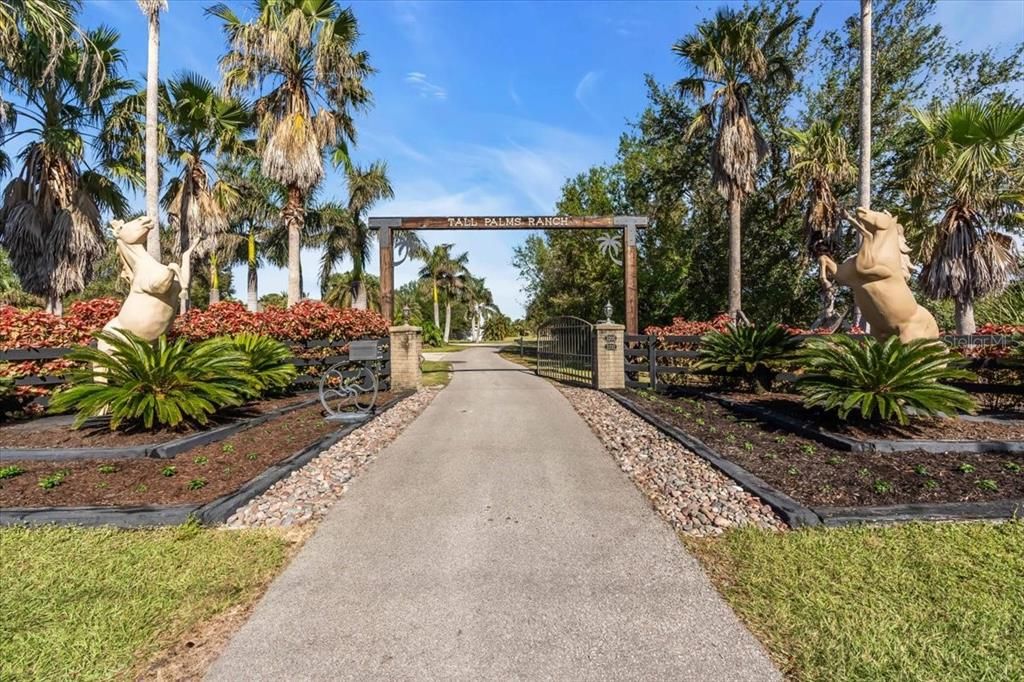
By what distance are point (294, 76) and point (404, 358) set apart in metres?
9.59

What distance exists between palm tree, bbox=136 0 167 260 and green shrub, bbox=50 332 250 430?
587 cm

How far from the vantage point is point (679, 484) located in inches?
197

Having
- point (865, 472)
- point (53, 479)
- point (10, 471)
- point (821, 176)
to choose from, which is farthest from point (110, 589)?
point (821, 176)

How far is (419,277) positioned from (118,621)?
62450 mm

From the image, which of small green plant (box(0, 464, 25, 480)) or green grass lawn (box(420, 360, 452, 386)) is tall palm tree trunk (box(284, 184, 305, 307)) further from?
small green plant (box(0, 464, 25, 480))

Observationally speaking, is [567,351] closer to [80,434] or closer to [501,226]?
[501,226]

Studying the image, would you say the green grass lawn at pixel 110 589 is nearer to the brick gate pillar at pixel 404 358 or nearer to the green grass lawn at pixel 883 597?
the green grass lawn at pixel 883 597

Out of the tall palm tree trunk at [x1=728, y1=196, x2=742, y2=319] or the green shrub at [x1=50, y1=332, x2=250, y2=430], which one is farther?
the tall palm tree trunk at [x1=728, y1=196, x2=742, y2=319]

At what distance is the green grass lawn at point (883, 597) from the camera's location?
2.31 meters

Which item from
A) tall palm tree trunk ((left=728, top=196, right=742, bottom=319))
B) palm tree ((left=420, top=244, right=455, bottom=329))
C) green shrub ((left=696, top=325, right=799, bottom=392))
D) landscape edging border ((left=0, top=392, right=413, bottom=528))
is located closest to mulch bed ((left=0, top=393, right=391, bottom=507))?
landscape edging border ((left=0, top=392, right=413, bottom=528))

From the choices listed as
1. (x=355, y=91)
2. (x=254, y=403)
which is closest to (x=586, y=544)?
(x=254, y=403)

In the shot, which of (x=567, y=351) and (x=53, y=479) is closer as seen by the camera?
(x=53, y=479)

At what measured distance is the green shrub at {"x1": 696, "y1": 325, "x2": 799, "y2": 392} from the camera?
983 centimetres

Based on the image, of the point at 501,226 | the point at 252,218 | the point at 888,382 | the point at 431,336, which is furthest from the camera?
the point at 431,336
